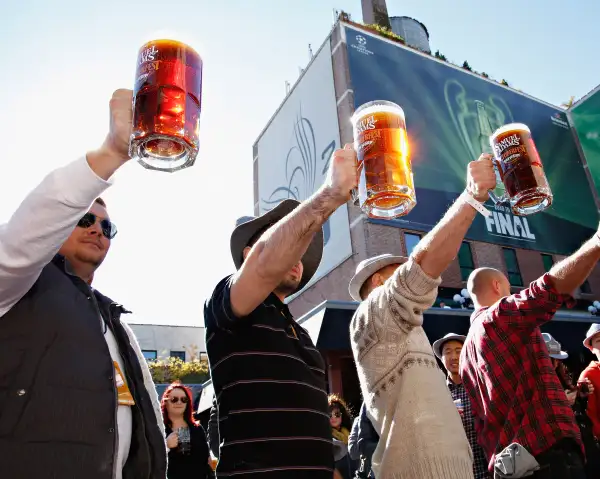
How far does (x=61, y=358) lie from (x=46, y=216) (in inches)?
18.9

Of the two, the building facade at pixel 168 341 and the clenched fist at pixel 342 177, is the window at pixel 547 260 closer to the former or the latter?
the clenched fist at pixel 342 177

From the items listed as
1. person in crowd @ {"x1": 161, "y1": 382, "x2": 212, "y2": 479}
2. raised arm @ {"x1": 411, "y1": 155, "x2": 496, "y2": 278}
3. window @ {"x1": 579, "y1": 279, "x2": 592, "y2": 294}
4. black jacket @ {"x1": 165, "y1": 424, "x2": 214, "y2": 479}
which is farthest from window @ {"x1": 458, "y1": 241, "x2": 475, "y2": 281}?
raised arm @ {"x1": 411, "y1": 155, "x2": 496, "y2": 278}

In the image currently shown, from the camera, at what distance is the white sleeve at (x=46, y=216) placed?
3.76 ft

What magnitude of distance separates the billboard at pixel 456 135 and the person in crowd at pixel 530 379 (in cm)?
1234

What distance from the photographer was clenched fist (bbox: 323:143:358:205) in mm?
1632

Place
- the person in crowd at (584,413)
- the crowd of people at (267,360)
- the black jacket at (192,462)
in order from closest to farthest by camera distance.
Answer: the crowd of people at (267,360), the black jacket at (192,462), the person in crowd at (584,413)

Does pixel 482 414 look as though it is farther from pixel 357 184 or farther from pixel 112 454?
pixel 112 454

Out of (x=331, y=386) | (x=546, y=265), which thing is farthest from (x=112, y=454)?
(x=546, y=265)

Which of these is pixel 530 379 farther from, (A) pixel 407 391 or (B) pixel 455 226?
(B) pixel 455 226

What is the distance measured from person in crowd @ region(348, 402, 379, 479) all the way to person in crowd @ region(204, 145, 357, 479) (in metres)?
2.12

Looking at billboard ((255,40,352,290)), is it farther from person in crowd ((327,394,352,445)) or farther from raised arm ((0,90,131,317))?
raised arm ((0,90,131,317))

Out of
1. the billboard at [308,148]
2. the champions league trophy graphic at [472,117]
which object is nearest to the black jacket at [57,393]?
the billboard at [308,148]

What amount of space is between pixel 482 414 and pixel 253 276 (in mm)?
2089

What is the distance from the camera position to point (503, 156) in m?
2.33
